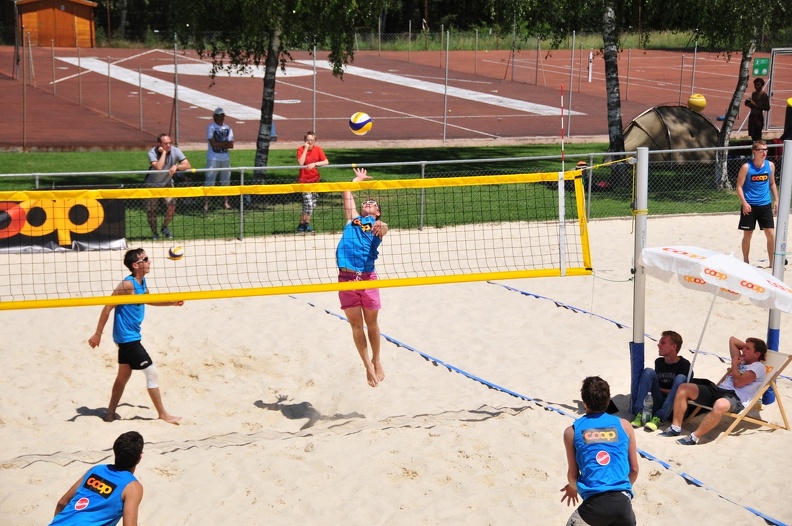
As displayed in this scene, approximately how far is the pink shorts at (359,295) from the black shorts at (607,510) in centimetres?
367

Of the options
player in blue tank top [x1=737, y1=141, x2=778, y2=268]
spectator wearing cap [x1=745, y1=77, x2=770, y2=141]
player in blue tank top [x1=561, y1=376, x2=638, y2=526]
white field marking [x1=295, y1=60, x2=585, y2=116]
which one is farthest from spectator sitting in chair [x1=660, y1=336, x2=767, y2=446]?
white field marking [x1=295, y1=60, x2=585, y2=116]

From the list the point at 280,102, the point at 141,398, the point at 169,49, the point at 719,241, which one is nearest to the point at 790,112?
the point at 719,241

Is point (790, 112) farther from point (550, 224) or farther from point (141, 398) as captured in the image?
point (141, 398)

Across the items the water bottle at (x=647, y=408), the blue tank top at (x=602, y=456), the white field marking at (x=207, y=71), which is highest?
the white field marking at (x=207, y=71)

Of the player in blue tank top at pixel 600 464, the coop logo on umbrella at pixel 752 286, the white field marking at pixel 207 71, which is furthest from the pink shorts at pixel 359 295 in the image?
the white field marking at pixel 207 71

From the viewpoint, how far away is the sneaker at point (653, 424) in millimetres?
8422

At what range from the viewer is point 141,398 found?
9383 millimetres

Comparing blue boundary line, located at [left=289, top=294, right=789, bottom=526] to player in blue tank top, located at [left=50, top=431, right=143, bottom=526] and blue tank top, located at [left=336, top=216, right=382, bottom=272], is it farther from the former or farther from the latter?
player in blue tank top, located at [left=50, top=431, right=143, bottom=526]

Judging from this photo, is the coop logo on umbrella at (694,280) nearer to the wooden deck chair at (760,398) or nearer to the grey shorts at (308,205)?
the wooden deck chair at (760,398)

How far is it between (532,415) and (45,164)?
15515 millimetres

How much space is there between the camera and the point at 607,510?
18.5 feet

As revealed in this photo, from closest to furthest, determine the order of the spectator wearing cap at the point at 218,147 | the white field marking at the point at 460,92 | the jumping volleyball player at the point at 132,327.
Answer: the jumping volleyball player at the point at 132,327
the spectator wearing cap at the point at 218,147
the white field marking at the point at 460,92

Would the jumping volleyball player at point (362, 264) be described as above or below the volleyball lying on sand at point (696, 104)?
below

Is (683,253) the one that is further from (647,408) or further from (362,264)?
(362,264)
